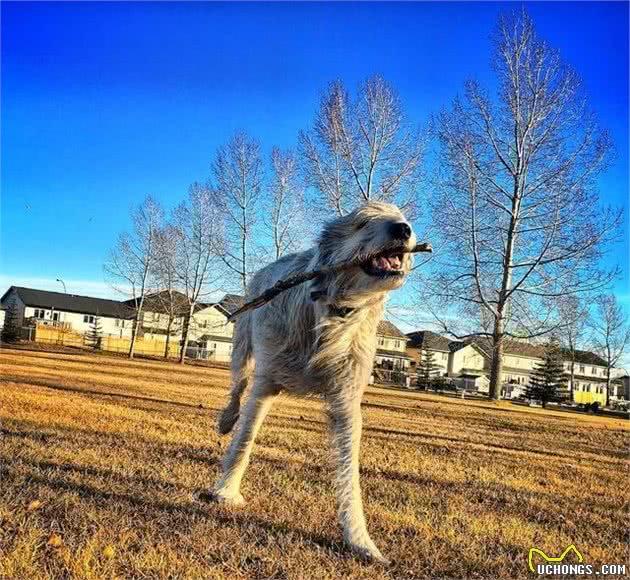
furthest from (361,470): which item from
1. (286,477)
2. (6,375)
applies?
(6,375)

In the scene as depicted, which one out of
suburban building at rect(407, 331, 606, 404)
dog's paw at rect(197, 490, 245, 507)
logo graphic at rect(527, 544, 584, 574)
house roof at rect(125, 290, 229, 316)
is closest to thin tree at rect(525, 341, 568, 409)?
house roof at rect(125, 290, 229, 316)

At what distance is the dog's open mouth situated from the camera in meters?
3.58

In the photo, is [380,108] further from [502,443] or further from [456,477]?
[456,477]

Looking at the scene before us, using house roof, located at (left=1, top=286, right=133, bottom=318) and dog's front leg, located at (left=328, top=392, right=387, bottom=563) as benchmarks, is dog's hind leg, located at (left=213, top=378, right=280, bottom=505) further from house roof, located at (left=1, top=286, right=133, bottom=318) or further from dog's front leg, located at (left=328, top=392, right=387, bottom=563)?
house roof, located at (left=1, top=286, right=133, bottom=318)

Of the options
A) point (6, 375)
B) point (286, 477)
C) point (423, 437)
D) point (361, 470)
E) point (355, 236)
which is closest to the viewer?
point (355, 236)

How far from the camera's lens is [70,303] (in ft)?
247

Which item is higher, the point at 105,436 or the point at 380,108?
the point at 380,108

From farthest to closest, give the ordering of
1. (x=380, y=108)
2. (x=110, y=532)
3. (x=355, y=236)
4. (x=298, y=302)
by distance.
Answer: (x=380, y=108) < (x=298, y=302) < (x=355, y=236) < (x=110, y=532)

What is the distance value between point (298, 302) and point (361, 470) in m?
2.65

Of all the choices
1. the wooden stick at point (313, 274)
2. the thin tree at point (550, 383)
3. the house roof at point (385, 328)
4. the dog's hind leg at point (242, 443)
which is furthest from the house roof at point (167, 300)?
the wooden stick at point (313, 274)

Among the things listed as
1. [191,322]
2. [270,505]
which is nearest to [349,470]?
[270,505]

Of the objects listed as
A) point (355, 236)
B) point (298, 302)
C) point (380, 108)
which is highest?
point (380, 108)

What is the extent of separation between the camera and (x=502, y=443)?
1023 cm

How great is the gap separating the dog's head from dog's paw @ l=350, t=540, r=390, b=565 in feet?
5.22
